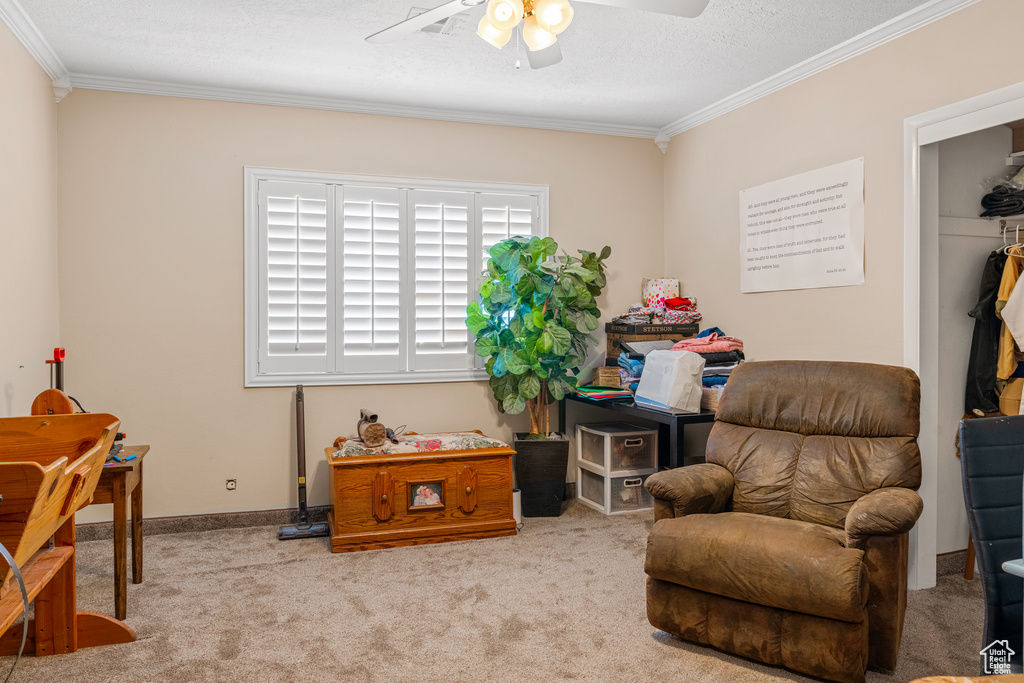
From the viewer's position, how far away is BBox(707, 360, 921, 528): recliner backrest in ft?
9.02

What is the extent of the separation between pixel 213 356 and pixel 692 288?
10.0 feet

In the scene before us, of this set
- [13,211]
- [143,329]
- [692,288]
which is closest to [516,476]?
[692,288]

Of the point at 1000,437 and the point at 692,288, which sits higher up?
the point at 692,288

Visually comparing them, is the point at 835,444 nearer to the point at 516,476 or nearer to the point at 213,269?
the point at 516,476

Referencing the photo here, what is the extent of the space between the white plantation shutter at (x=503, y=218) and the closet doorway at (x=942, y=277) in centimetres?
A: 230

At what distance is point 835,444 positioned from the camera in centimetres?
287

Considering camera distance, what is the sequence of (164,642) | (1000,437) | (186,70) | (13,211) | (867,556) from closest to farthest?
1. (1000,437)
2. (867,556)
3. (164,642)
4. (13,211)
5. (186,70)

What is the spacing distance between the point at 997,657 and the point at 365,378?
348cm

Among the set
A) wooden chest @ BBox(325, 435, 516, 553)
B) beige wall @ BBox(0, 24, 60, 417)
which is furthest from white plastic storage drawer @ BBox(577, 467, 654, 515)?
beige wall @ BBox(0, 24, 60, 417)

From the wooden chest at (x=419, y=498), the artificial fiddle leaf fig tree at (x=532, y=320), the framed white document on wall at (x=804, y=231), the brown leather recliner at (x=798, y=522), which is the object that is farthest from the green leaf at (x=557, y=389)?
the brown leather recliner at (x=798, y=522)

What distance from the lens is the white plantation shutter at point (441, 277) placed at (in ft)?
14.9

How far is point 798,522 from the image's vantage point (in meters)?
2.67

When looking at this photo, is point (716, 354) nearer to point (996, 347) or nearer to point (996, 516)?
point (996, 347)

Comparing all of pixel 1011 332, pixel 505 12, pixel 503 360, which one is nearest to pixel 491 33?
pixel 505 12
